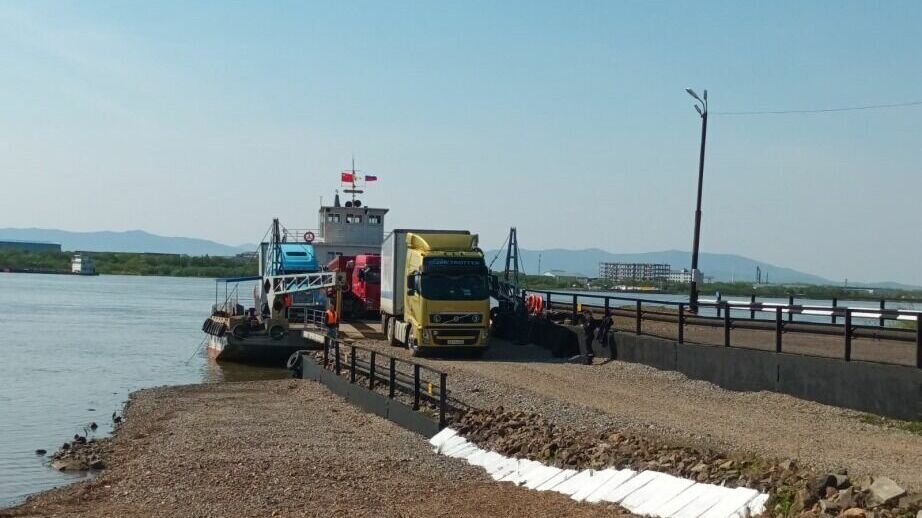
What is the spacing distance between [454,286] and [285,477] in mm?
13942

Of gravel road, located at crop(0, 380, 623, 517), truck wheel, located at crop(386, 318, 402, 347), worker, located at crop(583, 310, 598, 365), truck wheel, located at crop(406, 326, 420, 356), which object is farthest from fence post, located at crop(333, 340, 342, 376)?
worker, located at crop(583, 310, 598, 365)

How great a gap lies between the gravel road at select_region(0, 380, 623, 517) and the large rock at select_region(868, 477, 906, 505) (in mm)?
2854

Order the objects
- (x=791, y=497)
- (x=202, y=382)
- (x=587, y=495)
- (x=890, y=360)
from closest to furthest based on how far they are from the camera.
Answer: (x=791, y=497) < (x=587, y=495) < (x=890, y=360) < (x=202, y=382)

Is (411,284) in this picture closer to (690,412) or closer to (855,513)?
(690,412)

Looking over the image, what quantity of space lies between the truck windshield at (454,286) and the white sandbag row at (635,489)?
12776mm

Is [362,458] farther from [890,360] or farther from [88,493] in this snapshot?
[890,360]

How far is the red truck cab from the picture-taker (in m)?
41.5

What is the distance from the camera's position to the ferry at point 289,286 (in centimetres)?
3650

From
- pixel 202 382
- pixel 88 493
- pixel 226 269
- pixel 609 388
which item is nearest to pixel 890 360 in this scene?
pixel 609 388

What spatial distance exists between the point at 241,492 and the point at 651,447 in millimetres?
5312

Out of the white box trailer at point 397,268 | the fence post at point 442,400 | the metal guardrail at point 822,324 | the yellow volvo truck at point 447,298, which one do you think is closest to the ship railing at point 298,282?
the white box trailer at point 397,268

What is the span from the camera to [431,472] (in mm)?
15180

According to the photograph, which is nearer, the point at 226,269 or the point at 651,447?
the point at 651,447

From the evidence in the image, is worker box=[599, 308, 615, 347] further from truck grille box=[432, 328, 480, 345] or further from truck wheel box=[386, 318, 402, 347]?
truck wheel box=[386, 318, 402, 347]
